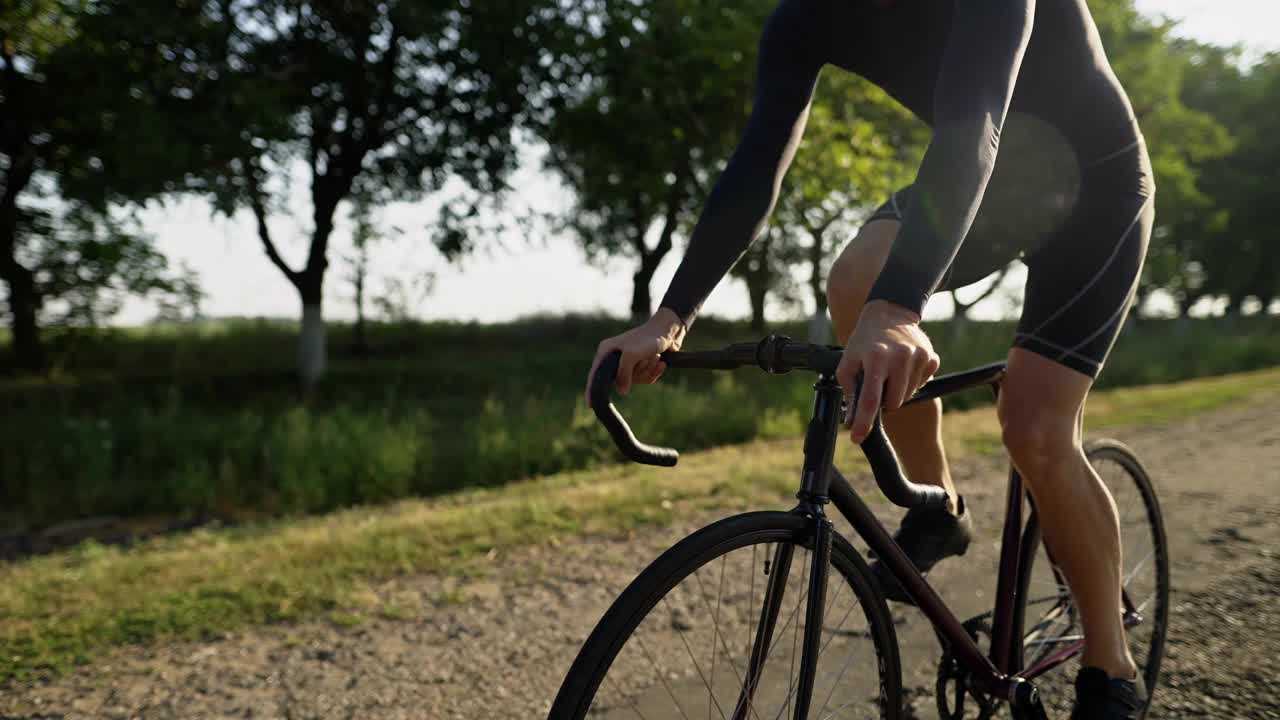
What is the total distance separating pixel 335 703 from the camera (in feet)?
8.52

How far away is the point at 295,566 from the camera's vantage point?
3.87 meters

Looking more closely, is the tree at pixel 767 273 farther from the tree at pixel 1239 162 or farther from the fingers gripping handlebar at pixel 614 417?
the fingers gripping handlebar at pixel 614 417

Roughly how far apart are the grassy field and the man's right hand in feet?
21.8

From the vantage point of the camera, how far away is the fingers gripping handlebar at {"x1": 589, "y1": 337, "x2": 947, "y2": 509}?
53.9 inches

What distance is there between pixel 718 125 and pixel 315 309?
830cm

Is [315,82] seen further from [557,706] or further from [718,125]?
[557,706]

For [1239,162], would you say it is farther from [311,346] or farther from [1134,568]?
[1134,568]

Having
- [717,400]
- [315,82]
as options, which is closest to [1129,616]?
[717,400]

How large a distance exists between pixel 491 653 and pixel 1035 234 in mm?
2098

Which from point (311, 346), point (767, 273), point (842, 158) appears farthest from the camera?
point (767, 273)

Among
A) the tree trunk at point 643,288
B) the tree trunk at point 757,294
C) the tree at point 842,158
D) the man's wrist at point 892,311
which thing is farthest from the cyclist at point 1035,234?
the tree trunk at point 757,294

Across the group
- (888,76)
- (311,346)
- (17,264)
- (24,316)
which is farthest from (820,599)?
(24,316)

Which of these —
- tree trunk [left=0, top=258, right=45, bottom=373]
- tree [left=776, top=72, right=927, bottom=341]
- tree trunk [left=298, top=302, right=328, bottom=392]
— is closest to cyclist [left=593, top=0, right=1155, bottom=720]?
tree [left=776, top=72, right=927, bottom=341]

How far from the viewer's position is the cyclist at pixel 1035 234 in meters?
1.83
